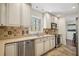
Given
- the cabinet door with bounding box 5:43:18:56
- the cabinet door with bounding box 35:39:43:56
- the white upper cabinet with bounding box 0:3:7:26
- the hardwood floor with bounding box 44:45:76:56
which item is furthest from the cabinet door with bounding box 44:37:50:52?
the white upper cabinet with bounding box 0:3:7:26

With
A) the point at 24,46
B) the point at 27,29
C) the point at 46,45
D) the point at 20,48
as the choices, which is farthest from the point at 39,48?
the point at 20,48

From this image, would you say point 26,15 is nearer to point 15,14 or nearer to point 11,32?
A: point 15,14

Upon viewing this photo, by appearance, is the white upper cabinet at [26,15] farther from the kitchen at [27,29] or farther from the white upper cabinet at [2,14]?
the white upper cabinet at [2,14]

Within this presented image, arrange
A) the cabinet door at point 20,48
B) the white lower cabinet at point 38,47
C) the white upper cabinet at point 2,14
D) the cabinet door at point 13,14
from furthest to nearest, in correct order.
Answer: the white lower cabinet at point 38,47
the cabinet door at point 13,14
the cabinet door at point 20,48
the white upper cabinet at point 2,14

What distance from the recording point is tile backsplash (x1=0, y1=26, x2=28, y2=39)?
2925 millimetres

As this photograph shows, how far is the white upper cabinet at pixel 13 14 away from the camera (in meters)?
2.83

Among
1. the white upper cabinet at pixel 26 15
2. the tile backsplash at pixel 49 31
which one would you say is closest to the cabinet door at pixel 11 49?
the white upper cabinet at pixel 26 15

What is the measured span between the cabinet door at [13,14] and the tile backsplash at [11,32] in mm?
240

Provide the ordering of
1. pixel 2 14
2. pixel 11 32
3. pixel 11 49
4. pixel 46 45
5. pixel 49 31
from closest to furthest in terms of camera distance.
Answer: pixel 11 49 → pixel 2 14 → pixel 11 32 → pixel 46 45 → pixel 49 31

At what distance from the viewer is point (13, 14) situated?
2996 mm

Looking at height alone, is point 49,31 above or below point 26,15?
below

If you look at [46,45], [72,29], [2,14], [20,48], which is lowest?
[46,45]

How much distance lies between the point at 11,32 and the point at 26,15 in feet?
2.60

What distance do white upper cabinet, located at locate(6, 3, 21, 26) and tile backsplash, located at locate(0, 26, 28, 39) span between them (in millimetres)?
240
